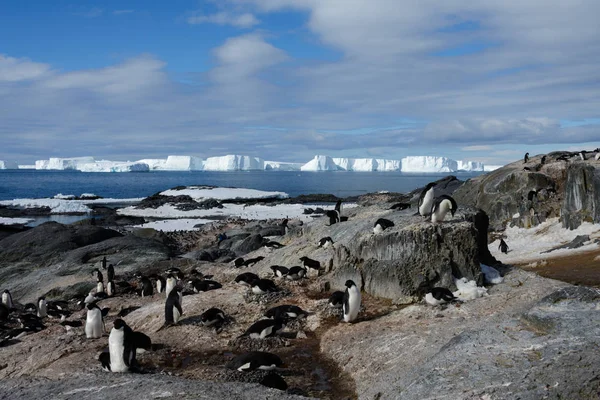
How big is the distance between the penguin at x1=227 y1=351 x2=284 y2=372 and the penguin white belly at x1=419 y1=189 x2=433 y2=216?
20.4ft

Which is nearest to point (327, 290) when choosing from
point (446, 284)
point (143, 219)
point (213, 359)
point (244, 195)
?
point (446, 284)

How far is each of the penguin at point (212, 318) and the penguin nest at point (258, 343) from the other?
1198mm

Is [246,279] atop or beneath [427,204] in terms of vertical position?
beneath

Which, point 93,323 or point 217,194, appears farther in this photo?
point 217,194

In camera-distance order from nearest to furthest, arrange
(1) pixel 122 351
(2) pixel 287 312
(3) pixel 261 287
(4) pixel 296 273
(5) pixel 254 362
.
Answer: (5) pixel 254 362 → (1) pixel 122 351 → (2) pixel 287 312 → (3) pixel 261 287 → (4) pixel 296 273

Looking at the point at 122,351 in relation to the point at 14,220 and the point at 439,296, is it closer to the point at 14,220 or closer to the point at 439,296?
the point at 439,296

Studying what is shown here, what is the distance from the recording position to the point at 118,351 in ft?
31.4

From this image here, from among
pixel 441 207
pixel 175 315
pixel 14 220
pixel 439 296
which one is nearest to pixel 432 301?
pixel 439 296

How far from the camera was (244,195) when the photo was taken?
7519 cm

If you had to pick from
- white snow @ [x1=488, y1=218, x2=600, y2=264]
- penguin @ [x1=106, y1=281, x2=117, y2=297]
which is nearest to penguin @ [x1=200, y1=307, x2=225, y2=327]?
penguin @ [x1=106, y1=281, x2=117, y2=297]

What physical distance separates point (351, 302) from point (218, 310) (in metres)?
3.19

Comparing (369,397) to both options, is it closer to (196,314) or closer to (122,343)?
(122,343)

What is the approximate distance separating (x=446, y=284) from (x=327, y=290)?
3.46 meters

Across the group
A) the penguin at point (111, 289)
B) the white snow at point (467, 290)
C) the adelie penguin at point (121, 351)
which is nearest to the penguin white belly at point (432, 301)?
the white snow at point (467, 290)
